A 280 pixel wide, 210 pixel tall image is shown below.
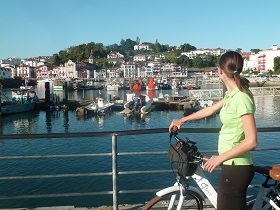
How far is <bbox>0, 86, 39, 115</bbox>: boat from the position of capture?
39103mm

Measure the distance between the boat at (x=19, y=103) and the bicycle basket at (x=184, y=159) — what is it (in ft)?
132

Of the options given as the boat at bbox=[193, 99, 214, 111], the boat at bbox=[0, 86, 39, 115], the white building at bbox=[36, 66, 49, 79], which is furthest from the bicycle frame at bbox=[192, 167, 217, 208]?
the white building at bbox=[36, 66, 49, 79]

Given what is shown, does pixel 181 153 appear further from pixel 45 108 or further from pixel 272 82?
pixel 272 82

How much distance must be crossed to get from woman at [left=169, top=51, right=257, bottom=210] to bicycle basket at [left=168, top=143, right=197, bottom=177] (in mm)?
136

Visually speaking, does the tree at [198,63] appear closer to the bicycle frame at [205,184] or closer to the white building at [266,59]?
the white building at [266,59]

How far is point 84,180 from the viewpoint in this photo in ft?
43.7

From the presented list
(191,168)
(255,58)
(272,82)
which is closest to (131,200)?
(191,168)

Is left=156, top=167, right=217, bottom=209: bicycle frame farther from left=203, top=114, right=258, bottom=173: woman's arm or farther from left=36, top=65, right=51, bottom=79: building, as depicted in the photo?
left=36, top=65, right=51, bottom=79: building

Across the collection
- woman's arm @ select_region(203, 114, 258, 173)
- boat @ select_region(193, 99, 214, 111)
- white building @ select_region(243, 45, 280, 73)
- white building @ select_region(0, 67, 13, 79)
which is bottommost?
boat @ select_region(193, 99, 214, 111)

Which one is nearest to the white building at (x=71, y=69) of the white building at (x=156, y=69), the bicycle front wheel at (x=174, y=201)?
the white building at (x=156, y=69)

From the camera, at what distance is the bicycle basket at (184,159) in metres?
2.14

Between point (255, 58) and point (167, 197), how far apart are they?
128660 mm

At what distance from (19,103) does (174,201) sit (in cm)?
4294

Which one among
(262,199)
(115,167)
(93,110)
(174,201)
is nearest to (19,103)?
(93,110)
